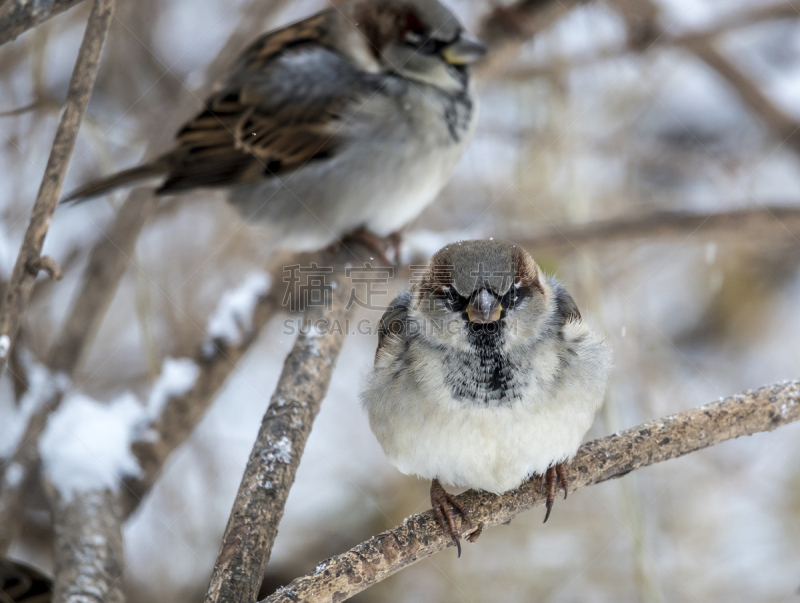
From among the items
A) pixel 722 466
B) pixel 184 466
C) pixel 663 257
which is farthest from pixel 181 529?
pixel 663 257

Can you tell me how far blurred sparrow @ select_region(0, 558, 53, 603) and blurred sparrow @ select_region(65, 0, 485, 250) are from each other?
134 centimetres

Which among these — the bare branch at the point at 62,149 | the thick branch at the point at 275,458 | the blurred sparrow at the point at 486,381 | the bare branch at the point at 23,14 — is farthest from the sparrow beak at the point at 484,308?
the bare branch at the point at 23,14

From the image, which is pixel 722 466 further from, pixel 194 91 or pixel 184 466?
pixel 194 91

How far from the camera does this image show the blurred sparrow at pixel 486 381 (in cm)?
165

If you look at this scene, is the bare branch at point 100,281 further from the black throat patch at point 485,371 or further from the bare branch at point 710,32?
the bare branch at point 710,32

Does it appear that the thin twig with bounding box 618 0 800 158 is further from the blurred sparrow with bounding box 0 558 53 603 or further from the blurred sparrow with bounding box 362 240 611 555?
the blurred sparrow with bounding box 0 558 53 603

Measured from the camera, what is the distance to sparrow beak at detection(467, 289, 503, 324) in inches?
65.6

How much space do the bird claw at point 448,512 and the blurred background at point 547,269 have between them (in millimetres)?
897

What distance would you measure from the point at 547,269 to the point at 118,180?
1.63m

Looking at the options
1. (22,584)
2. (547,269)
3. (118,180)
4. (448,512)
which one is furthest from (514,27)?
(22,584)

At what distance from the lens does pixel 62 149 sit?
1.57 metres

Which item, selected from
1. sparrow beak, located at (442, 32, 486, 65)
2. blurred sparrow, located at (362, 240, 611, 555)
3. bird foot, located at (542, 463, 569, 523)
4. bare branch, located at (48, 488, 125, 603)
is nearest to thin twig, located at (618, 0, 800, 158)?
sparrow beak, located at (442, 32, 486, 65)

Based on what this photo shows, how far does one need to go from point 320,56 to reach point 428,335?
1494mm

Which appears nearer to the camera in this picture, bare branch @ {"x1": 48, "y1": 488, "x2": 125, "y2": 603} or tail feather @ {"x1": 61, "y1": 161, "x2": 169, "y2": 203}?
bare branch @ {"x1": 48, "y1": 488, "x2": 125, "y2": 603}
